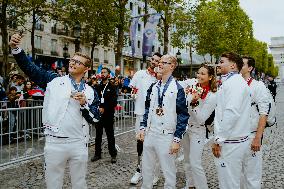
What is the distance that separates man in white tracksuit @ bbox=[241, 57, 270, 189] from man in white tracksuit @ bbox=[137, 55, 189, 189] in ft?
3.29

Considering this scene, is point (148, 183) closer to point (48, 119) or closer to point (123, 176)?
point (48, 119)

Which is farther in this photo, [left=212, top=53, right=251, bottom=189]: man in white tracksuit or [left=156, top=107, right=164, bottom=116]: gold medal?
[left=156, top=107, right=164, bottom=116]: gold medal

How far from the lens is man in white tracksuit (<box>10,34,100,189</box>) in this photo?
441 cm

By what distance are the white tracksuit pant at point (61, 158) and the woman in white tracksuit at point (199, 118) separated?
2.12 metres

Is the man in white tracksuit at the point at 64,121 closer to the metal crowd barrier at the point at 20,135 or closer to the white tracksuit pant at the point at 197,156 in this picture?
the white tracksuit pant at the point at 197,156

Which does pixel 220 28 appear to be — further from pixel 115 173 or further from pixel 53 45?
pixel 115 173

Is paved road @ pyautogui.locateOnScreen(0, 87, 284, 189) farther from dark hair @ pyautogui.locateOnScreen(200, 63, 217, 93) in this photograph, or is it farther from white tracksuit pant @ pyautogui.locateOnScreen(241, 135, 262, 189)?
dark hair @ pyautogui.locateOnScreen(200, 63, 217, 93)

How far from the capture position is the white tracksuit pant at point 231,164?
4.64m

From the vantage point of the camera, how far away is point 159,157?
5156 millimetres

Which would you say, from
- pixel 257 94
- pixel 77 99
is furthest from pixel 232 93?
pixel 77 99

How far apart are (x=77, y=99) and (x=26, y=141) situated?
469 centimetres

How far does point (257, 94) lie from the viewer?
5.50 metres

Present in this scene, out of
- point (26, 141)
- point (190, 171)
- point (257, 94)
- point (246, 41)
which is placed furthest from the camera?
point (246, 41)

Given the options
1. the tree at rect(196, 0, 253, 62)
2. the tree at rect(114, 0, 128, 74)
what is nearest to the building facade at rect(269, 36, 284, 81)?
the tree at rect(196, 0, 253, 62)
